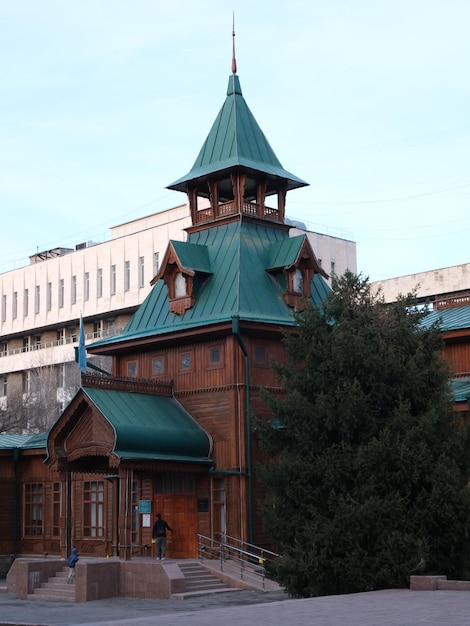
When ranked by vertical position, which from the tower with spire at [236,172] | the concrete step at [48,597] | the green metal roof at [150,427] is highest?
the tower with spire at [236,172]

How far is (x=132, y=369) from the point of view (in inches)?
1369

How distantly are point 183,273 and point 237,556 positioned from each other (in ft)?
31.1

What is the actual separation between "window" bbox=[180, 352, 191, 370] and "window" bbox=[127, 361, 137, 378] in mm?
2412

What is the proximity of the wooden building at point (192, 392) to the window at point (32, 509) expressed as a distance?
0.17 feet

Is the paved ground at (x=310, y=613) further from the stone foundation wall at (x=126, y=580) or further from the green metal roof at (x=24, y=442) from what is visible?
the green metal roof at (x=24, y=442)

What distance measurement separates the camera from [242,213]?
34781 millimetres

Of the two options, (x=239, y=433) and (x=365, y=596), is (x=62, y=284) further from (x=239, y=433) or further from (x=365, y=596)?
(x=365, y=596)

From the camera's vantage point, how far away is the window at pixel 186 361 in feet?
107

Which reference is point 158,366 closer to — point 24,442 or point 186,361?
point 186,361

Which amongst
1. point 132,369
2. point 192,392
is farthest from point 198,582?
point 132,369

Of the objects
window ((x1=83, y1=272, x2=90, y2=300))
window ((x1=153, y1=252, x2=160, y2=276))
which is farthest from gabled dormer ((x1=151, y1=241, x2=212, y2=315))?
window ((x1=83, y1=272, x2=90, y2=300))

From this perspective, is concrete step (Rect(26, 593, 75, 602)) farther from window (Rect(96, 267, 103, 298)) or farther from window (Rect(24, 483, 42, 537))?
window (Rect(96, 267, 103, 298))

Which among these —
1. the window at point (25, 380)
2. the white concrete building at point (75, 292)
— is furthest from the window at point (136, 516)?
the window at point (25, 380)

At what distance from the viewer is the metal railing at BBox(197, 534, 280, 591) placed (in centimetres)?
2795
